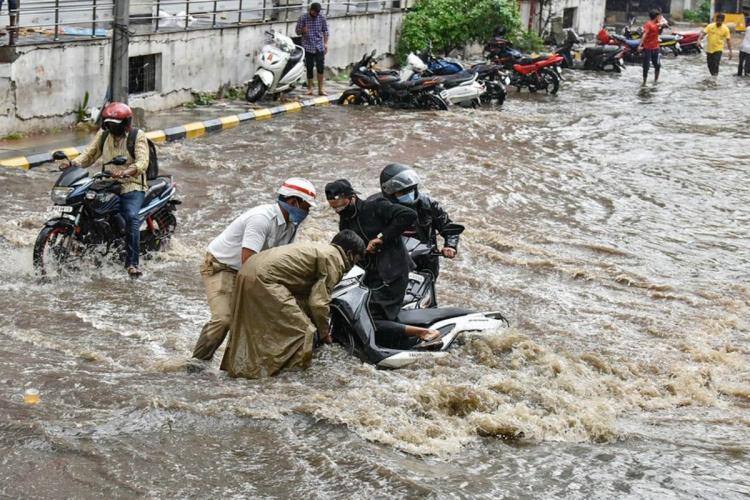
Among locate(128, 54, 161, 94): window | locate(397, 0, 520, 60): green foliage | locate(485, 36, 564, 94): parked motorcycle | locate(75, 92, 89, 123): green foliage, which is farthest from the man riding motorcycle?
locate(397, 0, 520, 60): green foliage

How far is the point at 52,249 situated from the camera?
9.78 metres

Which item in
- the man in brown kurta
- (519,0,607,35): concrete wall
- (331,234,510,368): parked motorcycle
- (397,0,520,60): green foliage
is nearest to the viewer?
the man in brown kurta

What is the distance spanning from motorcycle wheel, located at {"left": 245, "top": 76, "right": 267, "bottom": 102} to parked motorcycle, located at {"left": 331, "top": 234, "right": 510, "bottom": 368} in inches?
438

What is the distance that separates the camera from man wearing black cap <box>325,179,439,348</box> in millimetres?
8117

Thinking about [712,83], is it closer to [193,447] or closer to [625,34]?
[625,34]

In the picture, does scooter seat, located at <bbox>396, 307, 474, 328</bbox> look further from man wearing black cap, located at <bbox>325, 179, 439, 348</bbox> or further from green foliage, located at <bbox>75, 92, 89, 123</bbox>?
green foliage, located at <bbox>75, 92, 89, 123</bbox>

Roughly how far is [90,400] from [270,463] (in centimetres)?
142

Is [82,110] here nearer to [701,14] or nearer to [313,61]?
[313,61]

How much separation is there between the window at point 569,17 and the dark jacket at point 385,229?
1140 inches

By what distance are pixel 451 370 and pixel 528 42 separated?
22.7 meters

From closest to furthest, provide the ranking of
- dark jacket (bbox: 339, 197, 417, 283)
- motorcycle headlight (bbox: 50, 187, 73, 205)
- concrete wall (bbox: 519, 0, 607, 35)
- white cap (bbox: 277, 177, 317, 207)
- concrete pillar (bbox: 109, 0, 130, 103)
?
1. white cap (bbox: 277, 177, 317, 207)
2. dark jacket (bbox: 339, 197, 417, 283)
3. motorcycle headlight (bbox: 50, 187, 73, 205)
4. concrete pillar (bbox: 109, 0, 130, 103)
5. concrete wall (bbox: 519, 0, 607, 35)

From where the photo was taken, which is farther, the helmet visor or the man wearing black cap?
the helmet visor

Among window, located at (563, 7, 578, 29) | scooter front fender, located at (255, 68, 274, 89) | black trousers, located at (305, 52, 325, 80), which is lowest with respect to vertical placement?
scooter front fender, located at (255, 68, 274, 89)

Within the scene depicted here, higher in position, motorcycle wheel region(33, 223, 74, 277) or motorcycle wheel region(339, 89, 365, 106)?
motorcycle wheel region(339, 89, 365, 106)
